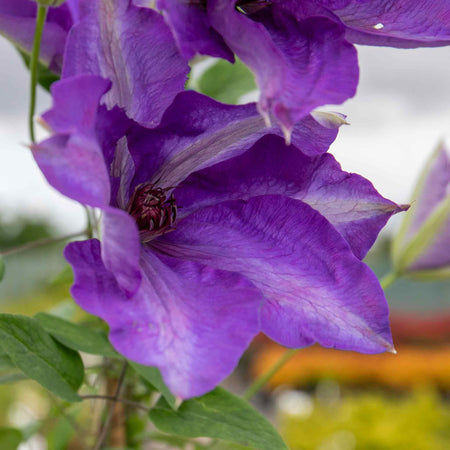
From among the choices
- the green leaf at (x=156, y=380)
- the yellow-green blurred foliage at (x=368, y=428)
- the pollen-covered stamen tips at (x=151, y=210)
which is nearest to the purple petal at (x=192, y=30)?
the pollen-covered stamen tips at (x=151, y=210)

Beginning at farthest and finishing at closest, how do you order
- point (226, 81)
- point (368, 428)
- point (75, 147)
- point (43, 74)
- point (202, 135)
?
point (368, 428)
point (226, 81)
point (43, 74)
point (202, 135)
point (75, 147)

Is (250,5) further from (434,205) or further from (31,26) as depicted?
(434,205)

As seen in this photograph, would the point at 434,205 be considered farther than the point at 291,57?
Yes

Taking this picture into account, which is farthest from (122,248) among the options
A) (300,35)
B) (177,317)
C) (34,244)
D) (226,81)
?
(226,81)

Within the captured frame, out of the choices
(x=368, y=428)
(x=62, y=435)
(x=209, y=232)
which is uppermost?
(x=209, y=232)

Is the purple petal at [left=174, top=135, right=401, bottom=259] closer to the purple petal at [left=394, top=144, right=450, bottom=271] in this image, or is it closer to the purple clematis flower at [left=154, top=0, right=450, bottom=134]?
the purple clematis flower at [left=154, top=0, right=450, bottom=134]

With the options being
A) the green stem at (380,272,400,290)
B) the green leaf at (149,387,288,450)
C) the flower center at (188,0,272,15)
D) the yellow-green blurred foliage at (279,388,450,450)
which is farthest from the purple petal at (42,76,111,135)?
the yellow-green blurred foliage at (279,388,450,450)
